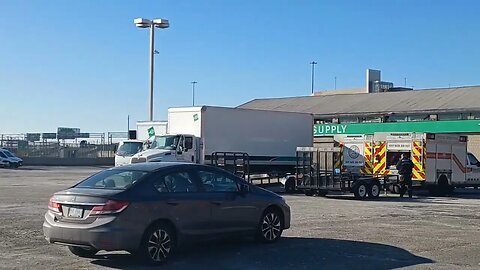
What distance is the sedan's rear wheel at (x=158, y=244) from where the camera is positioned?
10898 mm

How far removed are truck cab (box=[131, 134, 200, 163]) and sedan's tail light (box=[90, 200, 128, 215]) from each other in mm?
19057

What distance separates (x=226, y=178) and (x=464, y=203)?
1606cm

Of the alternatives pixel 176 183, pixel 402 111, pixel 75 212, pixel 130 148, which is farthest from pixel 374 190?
pixel 402 111

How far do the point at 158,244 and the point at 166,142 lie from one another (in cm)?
1978

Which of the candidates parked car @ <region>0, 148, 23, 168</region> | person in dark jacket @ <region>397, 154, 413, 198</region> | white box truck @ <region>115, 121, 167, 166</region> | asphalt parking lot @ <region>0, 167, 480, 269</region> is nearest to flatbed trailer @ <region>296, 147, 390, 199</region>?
person in dark jacket @ <region>397, 154, 413, 198</region>

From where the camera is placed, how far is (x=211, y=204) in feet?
39.5

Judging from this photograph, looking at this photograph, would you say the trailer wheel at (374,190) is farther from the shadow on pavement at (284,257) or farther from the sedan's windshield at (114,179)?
the sedan's windshield at (114,179)

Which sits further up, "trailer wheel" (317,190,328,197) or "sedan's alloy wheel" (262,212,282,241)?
"sedan's alloy wheel" (262,212,282,241)

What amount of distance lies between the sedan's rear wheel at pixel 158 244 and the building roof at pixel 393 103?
3834 centimetres

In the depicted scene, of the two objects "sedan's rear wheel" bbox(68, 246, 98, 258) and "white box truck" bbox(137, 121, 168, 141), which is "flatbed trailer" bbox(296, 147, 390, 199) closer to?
"white box truck" bbox(137, 121, 168, 141)

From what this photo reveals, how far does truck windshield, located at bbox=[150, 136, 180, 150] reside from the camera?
30.5m

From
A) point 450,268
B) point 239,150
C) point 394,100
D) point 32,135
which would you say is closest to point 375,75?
point 394,100

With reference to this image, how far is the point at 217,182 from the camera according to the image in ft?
40.9

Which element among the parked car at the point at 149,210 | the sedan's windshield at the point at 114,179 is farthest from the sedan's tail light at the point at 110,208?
the sedan's windshield at the point at 114,179
